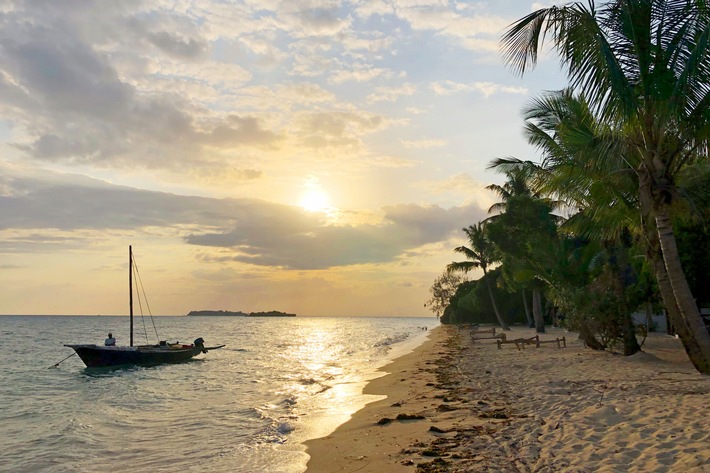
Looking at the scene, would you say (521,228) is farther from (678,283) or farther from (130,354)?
(130,354)

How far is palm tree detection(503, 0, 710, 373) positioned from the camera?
10.5 m

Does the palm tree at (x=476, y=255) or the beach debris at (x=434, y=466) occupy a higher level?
the palm tree at (x=476, y=255)

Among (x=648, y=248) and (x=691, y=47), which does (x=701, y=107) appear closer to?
(x=691, y=47)

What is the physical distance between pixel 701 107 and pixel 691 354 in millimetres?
5607

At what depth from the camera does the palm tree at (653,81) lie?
34.6 ft

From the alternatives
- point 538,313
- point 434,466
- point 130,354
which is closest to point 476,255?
point 538,313

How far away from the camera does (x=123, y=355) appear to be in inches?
1163

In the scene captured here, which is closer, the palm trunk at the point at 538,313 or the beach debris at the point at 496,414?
the beach debris at the point at 496,414

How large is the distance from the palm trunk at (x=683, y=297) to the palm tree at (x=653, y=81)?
0.8 inches

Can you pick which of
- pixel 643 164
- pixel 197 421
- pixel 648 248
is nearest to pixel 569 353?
pixel 648 248

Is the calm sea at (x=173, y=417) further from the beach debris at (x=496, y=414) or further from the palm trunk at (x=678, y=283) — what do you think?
the palm trunk at (x=678, y=283)

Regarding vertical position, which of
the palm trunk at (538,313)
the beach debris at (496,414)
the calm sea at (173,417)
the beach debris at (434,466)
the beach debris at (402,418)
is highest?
the palm trunk at (538,313)

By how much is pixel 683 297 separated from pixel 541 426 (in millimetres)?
5512

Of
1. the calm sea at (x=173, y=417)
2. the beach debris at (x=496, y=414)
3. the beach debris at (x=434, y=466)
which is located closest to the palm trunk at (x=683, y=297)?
the beach debris at (x=496, y=414)
